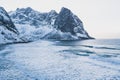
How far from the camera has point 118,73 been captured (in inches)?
1473

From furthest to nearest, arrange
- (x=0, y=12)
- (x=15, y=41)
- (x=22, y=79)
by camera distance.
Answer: (x=0, y=12) < (x=15, y=41) < (x=22, y=79)

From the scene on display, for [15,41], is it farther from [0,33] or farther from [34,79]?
[34,79]

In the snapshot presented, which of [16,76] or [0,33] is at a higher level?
[0,33]

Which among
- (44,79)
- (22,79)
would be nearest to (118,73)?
(44,79)

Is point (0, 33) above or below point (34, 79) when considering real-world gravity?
above

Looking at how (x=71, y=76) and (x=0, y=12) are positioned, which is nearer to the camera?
(x=71, y=76)

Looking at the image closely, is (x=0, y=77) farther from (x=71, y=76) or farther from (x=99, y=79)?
(x=99, y=79)

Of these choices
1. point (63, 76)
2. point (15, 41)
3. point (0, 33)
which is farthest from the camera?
point (15, 41)

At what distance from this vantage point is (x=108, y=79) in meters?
33.2

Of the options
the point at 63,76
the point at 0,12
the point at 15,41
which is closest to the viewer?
the point at 63,76

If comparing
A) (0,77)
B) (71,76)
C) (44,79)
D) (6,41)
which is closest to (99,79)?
(71,76)

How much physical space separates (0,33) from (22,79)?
113 metres

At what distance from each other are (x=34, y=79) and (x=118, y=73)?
1528 centimetres

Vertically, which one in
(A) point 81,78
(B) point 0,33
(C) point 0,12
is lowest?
(A) point 81,78
